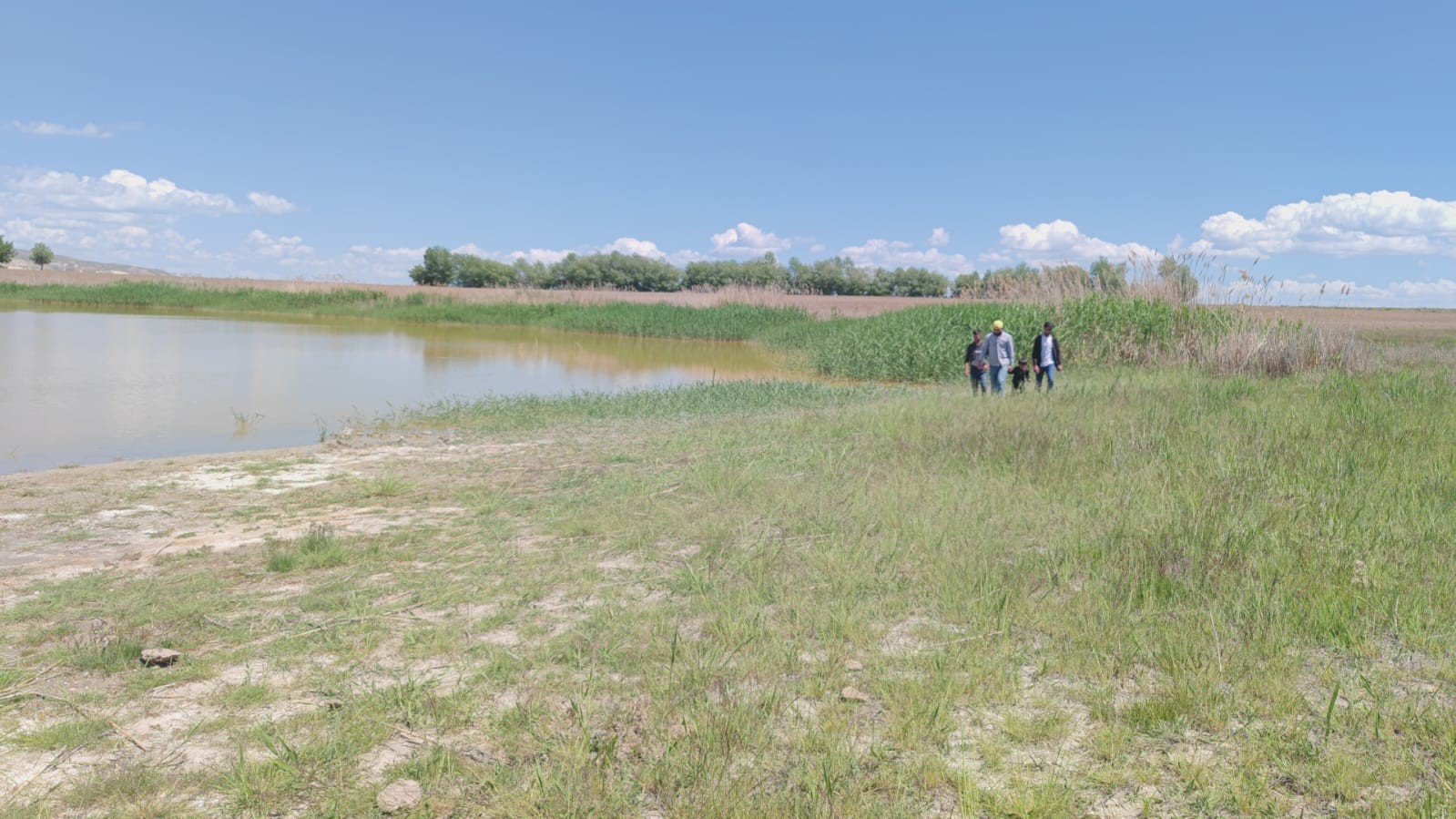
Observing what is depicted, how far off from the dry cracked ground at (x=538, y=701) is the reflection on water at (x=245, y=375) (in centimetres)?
803

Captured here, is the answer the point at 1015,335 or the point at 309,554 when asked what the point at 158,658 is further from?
the point at 1015,335

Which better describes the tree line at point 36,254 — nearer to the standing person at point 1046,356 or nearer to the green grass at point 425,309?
the green grass at point 425,309

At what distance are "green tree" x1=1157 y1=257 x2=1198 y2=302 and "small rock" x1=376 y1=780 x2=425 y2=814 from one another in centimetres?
→ 2104

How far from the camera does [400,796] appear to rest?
10.3 feet

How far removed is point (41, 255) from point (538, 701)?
141522 mm

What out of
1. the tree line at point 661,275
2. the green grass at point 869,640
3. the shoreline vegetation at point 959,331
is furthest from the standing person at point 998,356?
the tree line at point 661,275

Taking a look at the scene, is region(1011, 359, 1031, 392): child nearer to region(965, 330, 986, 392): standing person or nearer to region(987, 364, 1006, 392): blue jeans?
region(987, 364, 1006, 392): blue jeans

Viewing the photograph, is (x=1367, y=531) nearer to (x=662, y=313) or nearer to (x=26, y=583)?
(x=26, y=583)

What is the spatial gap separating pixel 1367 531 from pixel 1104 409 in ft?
16.5

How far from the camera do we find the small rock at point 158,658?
439 cm

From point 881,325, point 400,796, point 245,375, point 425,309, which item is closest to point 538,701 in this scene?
point 400,796

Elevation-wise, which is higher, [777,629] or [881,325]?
[881,325]

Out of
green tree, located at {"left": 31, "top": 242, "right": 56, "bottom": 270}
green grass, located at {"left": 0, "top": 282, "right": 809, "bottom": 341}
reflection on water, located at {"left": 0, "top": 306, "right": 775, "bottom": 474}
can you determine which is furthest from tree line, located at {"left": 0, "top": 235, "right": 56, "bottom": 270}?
reflection on water, located at {"left": 0, "top": 306, "right": 775, "bottom": 474}

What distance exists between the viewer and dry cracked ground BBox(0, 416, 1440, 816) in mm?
3168
